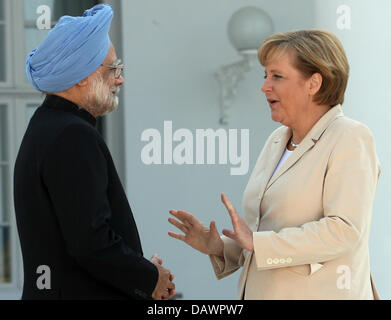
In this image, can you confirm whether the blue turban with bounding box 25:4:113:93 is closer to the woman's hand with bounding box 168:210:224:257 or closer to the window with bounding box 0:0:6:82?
the woman's hand with bounding box 168:210:224:257

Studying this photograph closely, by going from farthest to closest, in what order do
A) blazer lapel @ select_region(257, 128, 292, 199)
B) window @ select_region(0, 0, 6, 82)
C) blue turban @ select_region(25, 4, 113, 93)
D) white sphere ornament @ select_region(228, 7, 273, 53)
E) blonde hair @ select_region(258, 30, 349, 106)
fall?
1. window @ select_region(0, 0, 6, 82)
2. white sphere ornament @ select_region(228, 7, 273, 53)
3. blazer lapel @ select_region(257, 128, 292, 199)
4. blonde hair @ select_region(258, 30, 349, 106)
5. blue turban @ select_region(25, 4, 113, 93)

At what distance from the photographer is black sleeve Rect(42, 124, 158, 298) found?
2031mm

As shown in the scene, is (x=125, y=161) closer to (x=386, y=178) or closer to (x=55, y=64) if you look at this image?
(x=386, y=178)

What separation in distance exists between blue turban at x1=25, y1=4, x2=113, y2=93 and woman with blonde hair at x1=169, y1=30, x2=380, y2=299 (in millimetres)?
551

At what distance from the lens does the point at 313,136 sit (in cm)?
231

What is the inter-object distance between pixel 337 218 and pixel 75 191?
77 centimetres

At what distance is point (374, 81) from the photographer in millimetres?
4582

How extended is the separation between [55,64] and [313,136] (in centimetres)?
82

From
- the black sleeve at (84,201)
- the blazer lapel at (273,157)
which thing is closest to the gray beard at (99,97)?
the black sleeve at (84,201)

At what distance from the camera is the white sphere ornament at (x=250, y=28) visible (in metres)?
4.33

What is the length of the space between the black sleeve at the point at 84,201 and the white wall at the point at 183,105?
7.61 feet

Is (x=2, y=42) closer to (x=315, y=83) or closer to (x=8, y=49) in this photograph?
(x=8, y=49)

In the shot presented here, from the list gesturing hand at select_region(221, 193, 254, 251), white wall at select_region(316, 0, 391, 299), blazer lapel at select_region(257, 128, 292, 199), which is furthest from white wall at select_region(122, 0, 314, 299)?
gesturing hand at select_region(221, 193, 254, 251)
